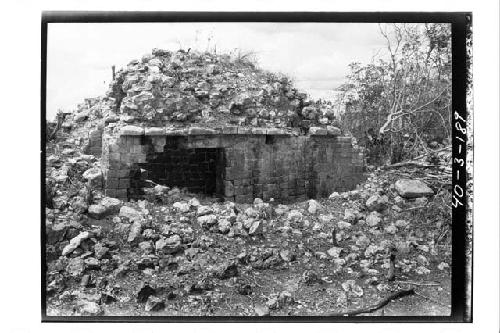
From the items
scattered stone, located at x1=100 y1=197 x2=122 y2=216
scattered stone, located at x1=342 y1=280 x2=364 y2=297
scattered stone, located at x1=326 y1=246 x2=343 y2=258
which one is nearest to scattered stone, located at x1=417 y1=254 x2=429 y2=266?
scattered stone, located at x1=342 y1=280 x2=364 y2=297

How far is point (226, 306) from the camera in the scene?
4.89 metres

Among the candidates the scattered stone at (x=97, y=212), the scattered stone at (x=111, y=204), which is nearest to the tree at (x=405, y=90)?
the scattered stone at (x=111, y=204)

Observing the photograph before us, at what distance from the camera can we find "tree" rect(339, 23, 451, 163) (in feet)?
16.6

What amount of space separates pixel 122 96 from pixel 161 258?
204cm

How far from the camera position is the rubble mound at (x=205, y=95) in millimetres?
5488

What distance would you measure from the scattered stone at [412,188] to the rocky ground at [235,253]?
1 cm

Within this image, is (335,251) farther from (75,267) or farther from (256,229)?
(75,267)

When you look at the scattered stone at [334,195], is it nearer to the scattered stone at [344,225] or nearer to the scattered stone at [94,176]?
the scattered stone at [344,225]

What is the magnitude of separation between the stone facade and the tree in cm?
52

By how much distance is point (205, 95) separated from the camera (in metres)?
5.77

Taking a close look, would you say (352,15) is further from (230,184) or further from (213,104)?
(230,184)

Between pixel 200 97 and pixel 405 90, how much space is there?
2.39 meters

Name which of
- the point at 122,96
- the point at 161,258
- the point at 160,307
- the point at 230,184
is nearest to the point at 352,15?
the point at 230,184

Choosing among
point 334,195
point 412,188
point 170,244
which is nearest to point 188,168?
point 170,244
